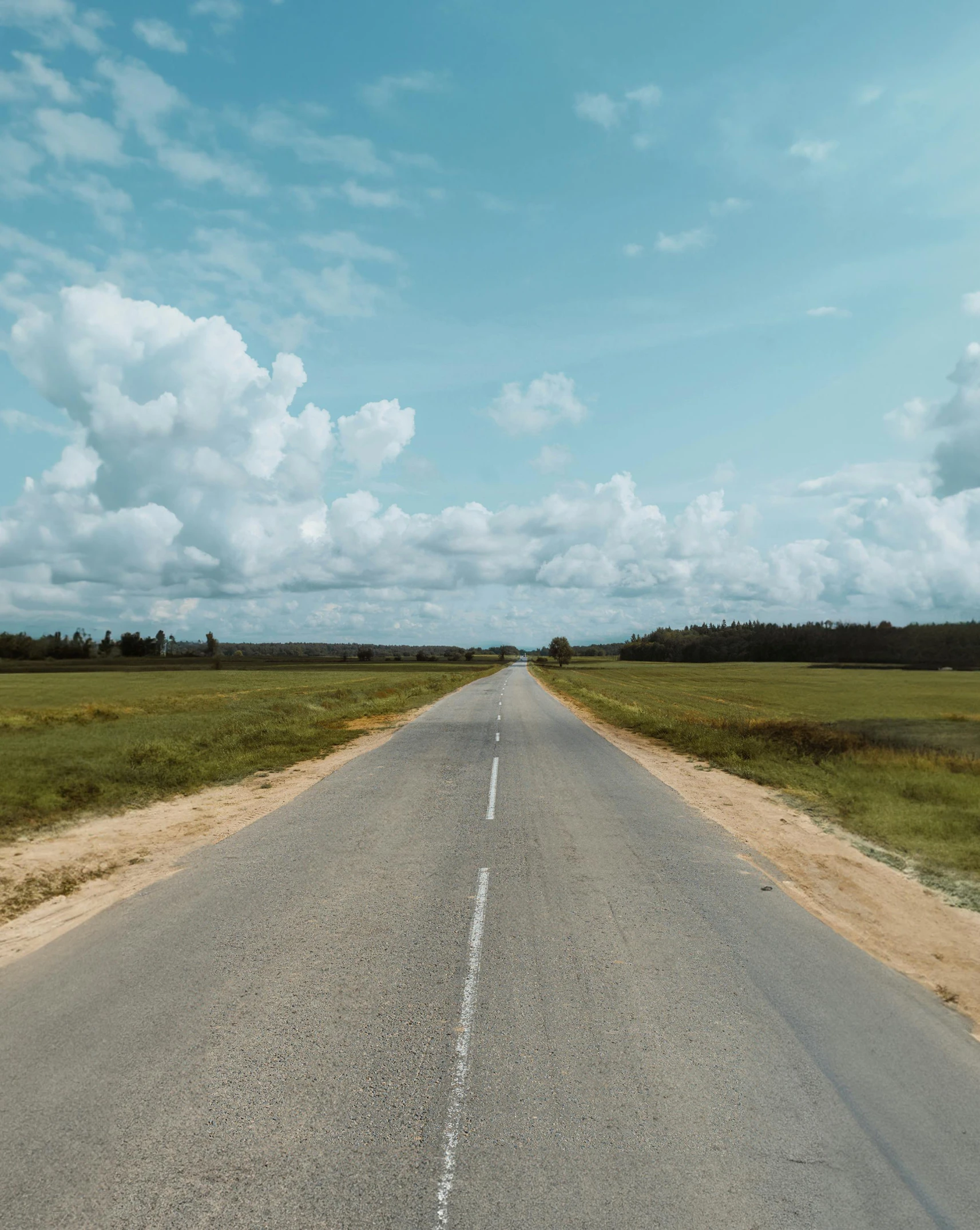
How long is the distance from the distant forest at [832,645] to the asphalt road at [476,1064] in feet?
438

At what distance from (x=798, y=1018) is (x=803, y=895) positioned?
351 centimetres

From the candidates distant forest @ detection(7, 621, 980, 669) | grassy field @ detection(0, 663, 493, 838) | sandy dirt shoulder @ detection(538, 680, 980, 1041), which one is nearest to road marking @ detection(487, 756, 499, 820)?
sandy dirt shoulder @ detection(538, 680, 980, 1041)

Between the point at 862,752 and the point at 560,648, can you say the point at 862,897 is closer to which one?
the point at 862,752

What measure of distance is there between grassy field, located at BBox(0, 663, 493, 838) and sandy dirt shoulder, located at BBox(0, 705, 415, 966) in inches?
36.0

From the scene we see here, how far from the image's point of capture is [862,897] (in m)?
8.79

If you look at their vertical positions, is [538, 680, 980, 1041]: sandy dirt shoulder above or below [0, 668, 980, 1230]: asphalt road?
below

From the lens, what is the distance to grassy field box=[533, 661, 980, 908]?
11.8 metres

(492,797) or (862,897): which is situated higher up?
(492,797)

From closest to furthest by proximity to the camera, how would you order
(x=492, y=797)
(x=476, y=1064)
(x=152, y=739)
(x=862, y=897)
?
1. (x=476, y=1064)
2. (x=862, y=897)
3. (x=492, y=797)
4. (x=152, y=739)

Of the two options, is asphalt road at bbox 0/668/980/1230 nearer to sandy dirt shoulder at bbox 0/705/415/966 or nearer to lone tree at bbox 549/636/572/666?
sandy dirt shoulder at bbox 0/705/415/966

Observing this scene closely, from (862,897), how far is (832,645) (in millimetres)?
159605

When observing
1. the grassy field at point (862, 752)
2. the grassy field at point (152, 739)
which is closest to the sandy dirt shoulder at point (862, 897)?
the grassy field at point (862, 752)

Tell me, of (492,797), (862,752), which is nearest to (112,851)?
(492,797)

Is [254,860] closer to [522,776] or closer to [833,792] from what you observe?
[522,776]
